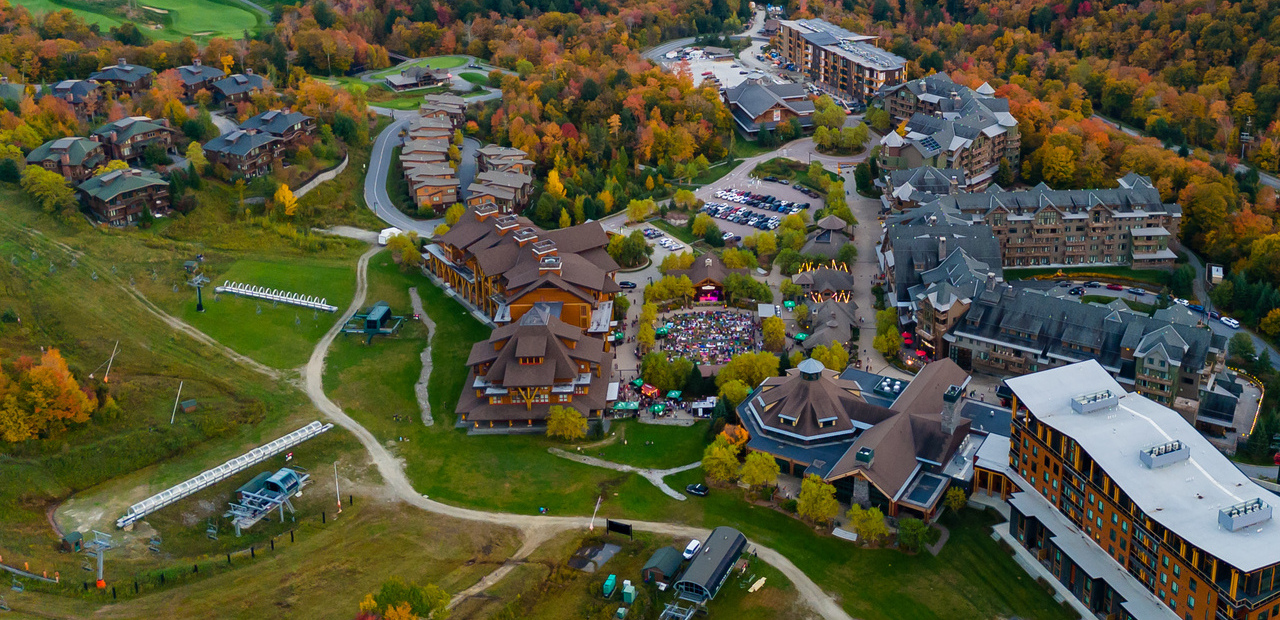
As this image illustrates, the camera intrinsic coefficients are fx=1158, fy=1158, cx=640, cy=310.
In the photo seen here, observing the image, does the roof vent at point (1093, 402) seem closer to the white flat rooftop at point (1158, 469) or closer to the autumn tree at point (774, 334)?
the white flat rooftop at point (1158, 469)

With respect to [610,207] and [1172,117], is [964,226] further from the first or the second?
[1172,117]

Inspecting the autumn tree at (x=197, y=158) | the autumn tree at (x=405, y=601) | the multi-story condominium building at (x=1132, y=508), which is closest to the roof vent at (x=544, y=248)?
the autumn tree at (x=405, y=601)

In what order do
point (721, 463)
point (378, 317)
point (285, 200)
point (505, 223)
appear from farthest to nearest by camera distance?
point (285, 200) < point (505, 223) < point (378, 317) < point (721, 463)

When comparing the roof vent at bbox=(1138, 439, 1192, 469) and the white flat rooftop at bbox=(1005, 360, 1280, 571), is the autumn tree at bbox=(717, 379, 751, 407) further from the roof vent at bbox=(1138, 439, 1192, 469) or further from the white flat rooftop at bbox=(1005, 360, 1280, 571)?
the roof vent at bbox=(1138, 439, 1192, 469)

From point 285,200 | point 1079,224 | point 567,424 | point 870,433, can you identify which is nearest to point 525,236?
point 567,424

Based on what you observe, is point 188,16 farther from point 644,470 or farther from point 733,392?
point 644,470

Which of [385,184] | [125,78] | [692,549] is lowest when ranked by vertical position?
[385,184]

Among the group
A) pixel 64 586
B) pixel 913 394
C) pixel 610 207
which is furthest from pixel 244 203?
pixel 913 394
